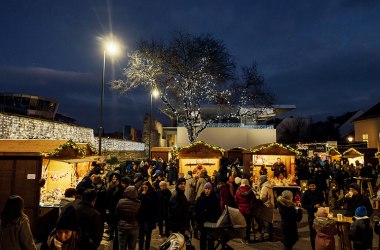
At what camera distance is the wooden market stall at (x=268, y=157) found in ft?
53.2

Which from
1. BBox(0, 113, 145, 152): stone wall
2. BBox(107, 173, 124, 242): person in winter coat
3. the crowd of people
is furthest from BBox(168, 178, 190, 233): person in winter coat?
BBox(0, 113, 145, 152): stone wall

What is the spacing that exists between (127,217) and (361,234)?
14.6 feet

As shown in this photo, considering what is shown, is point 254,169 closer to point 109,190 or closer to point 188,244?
point 109,190

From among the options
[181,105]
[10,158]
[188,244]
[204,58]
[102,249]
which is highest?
[204,58]

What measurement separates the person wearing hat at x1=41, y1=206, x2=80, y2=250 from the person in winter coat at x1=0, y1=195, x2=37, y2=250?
85cm

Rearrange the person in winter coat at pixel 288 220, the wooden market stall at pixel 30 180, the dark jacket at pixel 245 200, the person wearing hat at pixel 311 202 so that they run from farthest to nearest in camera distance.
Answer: the wooden market stall at pixel 30 180, the dark jacket at pixel 245 200, the person wearing hat at pixel 311 202, the person in winter coat at pixel 288 220

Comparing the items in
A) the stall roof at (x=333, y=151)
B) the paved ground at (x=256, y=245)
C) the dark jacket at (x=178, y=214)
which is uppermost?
the stall roof at (x=333, y=151)

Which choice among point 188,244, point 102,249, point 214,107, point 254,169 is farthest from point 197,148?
point 214,107

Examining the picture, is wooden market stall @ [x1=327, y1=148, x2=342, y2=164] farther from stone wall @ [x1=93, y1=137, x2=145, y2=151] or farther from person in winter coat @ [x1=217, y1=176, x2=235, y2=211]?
stone wall @ [x1=93, y1=137, x2=145, y2=151]

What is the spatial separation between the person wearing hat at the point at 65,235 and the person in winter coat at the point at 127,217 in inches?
89.8

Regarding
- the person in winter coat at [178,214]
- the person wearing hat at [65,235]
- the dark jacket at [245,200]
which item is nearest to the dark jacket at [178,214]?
the person in winter coat at [178,214]

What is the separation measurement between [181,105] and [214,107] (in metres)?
7.36

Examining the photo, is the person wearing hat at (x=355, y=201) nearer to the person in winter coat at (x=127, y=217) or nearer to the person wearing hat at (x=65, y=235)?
the person in winter coat at (x=127, y=217)

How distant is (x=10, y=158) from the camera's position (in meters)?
8.88
